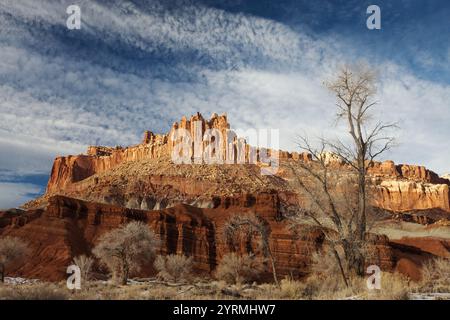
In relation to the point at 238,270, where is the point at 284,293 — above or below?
above

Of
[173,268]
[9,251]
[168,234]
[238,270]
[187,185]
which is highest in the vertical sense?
[187,185]

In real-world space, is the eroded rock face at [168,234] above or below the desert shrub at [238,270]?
above

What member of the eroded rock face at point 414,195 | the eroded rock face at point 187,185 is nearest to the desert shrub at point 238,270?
the eroded rock face at point 187,185

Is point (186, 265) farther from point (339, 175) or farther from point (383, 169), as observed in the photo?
point (383, 169)

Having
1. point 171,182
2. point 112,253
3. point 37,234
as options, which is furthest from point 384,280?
point 171,182

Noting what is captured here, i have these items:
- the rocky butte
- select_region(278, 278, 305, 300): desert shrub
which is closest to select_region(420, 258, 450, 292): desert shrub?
the rocky butte

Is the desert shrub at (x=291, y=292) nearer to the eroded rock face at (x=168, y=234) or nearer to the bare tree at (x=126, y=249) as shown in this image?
the bare tree at (x=126, y=249)

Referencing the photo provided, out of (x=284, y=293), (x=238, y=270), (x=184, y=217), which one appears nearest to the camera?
(x=284, y=293)

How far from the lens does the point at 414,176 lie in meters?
197

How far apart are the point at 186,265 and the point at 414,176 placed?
175523 millimetres

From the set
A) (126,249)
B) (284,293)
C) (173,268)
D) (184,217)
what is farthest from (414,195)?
(284,293)

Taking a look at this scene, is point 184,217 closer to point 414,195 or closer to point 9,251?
point 9,251

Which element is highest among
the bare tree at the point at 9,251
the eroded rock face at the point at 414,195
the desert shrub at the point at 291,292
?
the eroded rock face at the point at 414,195

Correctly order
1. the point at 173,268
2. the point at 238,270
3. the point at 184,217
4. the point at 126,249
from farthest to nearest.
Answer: the point at 184,217, the point at 238,270, the point at 173,268, the point at 126,249
